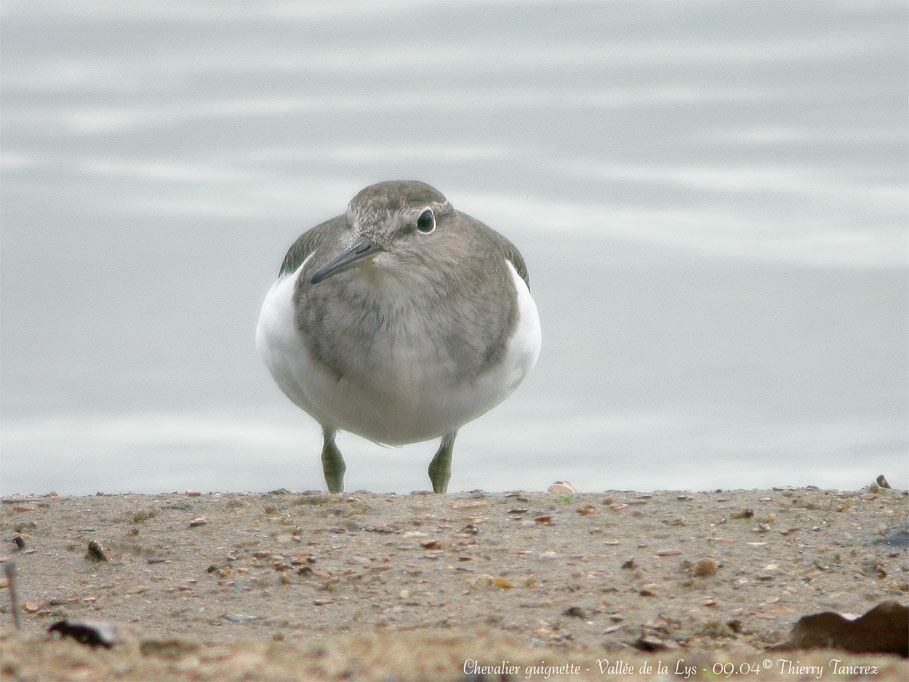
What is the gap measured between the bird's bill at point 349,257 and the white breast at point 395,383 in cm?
39

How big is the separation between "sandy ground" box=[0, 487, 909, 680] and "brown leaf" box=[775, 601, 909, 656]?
0.13 metres

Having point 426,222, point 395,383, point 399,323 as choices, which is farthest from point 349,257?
point 395,383

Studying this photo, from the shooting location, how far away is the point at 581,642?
4383 mm

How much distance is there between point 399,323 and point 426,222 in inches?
19.8

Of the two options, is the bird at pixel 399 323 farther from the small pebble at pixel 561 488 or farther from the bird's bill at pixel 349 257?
the small pebble at pixel 561 488

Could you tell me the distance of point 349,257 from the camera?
6.32 meters

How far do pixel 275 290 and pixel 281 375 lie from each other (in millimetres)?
538

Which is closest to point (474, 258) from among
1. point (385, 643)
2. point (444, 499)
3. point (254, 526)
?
point (444, 499)

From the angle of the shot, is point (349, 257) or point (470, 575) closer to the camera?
point (470, 575)

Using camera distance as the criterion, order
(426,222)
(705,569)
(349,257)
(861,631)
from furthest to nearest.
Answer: (426,222) < (349,257) < (705,569) < (861,631)

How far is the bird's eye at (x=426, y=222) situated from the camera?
21.8 ft

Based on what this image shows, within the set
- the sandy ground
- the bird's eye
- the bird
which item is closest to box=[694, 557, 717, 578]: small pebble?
the sandy ground

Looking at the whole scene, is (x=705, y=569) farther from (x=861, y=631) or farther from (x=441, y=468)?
(x=441, y=468)

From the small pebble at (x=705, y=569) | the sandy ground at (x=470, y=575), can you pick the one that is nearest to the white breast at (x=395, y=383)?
the sandy ground at (x=470, y=575)
